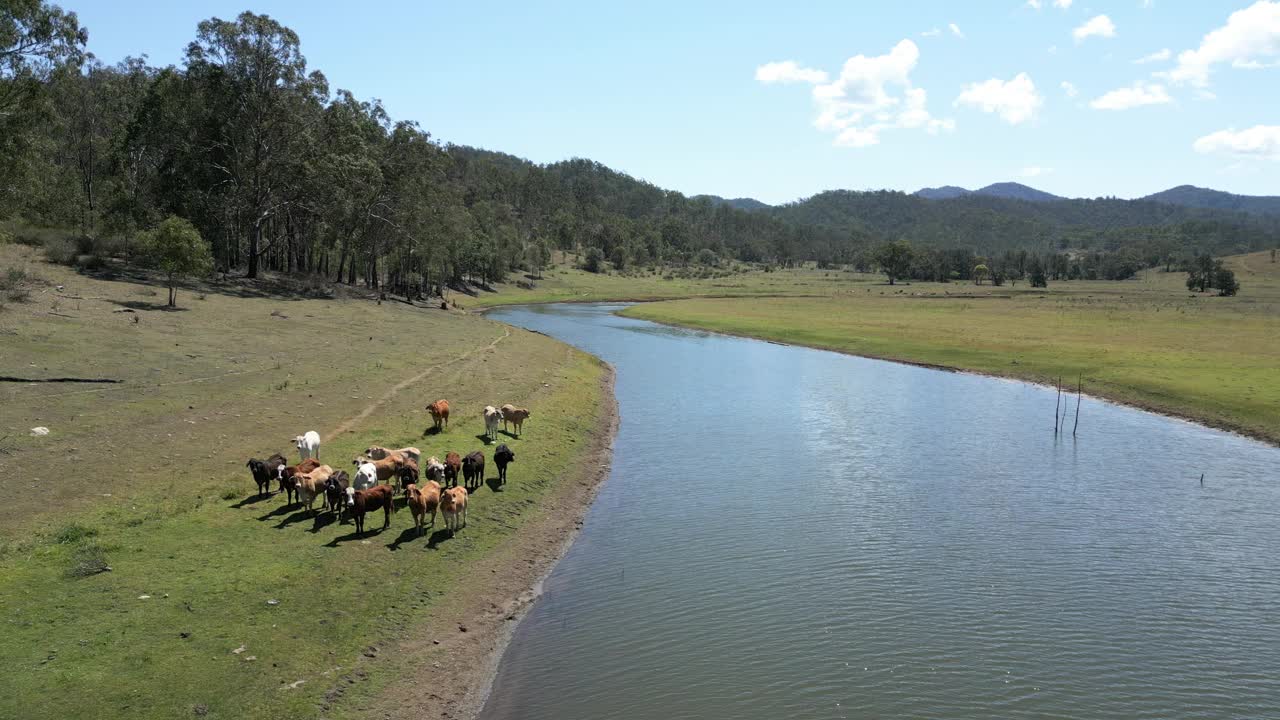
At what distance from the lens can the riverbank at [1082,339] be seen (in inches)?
1831

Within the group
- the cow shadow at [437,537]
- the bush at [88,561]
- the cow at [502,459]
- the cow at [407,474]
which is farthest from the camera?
the cow at [502,459]

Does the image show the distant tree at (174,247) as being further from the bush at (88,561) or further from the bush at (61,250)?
the bush at (88,561)

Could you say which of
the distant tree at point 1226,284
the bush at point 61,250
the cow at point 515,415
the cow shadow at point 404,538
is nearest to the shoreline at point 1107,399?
the cow at point 515,415

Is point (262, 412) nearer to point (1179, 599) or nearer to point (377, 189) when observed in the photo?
point (1179, 599)

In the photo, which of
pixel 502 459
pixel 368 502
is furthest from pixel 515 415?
pixel 368 502

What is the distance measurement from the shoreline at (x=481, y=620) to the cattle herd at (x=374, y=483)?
2043 mm

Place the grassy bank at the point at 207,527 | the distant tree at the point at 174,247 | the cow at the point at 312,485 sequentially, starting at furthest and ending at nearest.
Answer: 1. the distant tree at the point at 174,247
2. the cow at the point at 312,485
3. the grassy bank at the point at 207,527

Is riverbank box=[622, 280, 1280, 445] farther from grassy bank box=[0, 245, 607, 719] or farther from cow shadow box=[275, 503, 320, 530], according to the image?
cow shadow box=[275, 503, 320, 530]

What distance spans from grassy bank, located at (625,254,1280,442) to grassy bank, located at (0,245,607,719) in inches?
1284

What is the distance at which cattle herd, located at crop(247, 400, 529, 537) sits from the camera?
2056 cm

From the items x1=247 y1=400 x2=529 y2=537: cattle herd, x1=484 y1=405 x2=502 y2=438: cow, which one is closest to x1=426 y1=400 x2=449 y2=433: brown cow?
x1=484 y1=405 x2=502 y2=438: cow

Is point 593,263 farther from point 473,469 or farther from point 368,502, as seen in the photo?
point 368,502

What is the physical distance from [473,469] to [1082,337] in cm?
6791

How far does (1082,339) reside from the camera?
240 feet
